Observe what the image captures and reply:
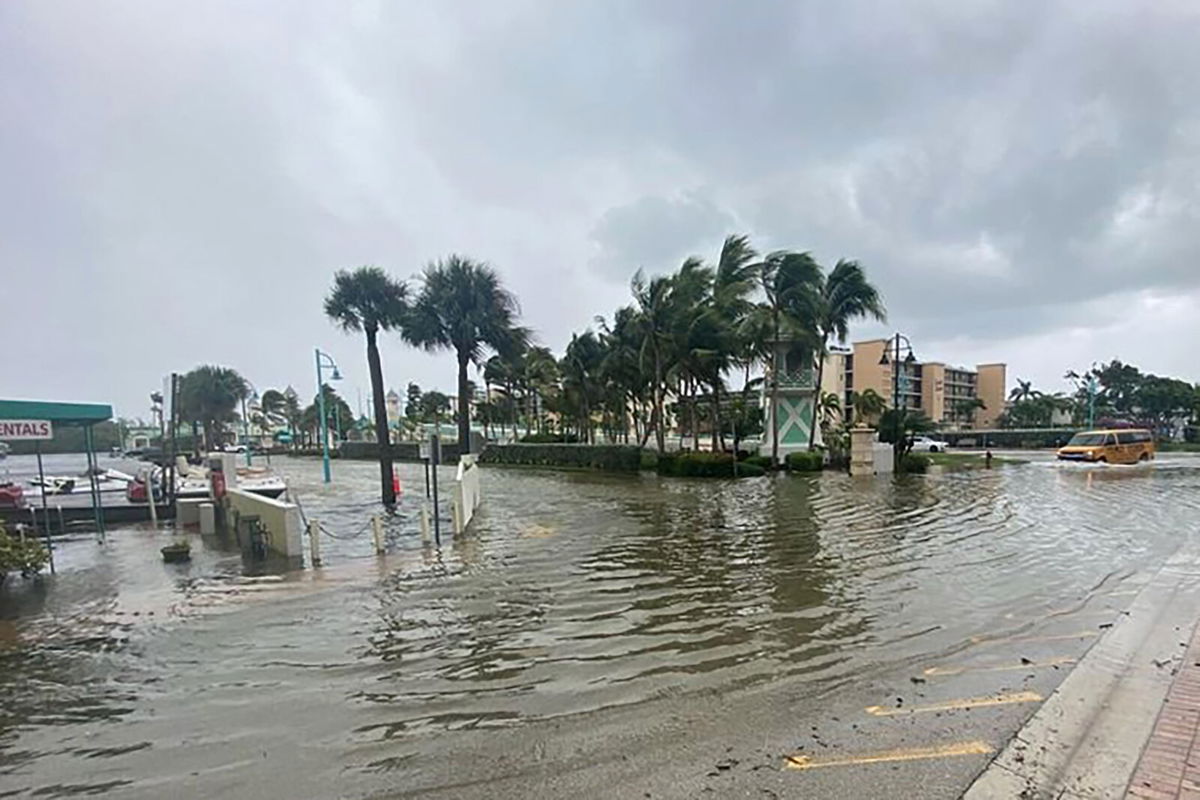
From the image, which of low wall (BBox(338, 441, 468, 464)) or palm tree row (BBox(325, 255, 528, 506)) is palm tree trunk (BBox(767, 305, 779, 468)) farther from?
low wall (BBox(338, 441, 468, 464))

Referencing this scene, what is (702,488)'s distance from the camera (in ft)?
76.1

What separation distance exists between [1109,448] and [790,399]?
1541 cm

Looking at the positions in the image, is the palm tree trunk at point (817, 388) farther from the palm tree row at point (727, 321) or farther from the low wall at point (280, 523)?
the low wall at point (280, 523)

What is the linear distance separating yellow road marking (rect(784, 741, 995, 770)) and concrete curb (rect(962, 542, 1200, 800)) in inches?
6.0

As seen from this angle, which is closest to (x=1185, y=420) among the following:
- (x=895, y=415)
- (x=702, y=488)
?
(x=895, y=415)

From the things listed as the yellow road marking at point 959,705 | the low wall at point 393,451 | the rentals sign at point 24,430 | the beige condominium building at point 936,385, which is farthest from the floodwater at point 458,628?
the beige condominium building at point 936,385

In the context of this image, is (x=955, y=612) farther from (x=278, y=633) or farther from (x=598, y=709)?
(x=278, y=633)

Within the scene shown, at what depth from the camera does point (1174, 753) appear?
11.8 feet

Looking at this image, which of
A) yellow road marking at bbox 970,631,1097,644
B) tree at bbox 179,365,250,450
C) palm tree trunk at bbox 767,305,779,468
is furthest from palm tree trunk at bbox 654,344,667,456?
tree at bbox 179,365,250,450

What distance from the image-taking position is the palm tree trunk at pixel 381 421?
20.6m

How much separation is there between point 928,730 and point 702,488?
19171 mm

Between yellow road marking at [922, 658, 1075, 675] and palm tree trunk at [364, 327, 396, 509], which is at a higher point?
palm tree trunk at [364, 327, 396, 509]

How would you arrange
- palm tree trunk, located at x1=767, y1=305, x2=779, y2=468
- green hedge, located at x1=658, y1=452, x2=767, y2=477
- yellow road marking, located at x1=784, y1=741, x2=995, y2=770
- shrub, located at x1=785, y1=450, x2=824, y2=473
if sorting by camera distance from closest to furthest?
yellow road marking, located at x1=784, y1=741, x2=995, y2=770 → green hedge, located at x1=658, y1=452, x2=767, y2=477 → shrub, located at x1=785, y1=450, x2=824, y2=473 → palm tree trunk, located at x1=767, y1=305, x2=779, y2=468

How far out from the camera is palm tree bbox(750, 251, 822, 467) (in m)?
29.4
